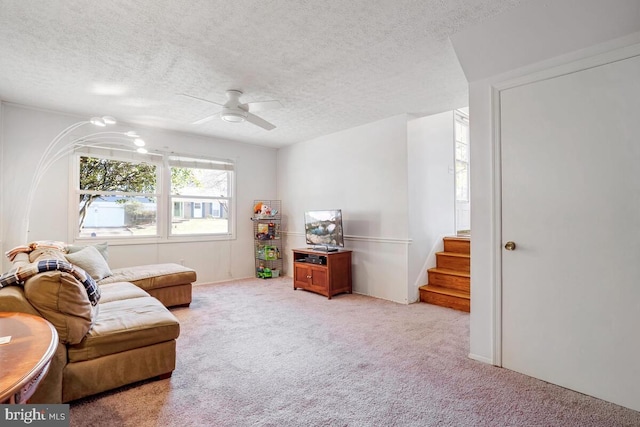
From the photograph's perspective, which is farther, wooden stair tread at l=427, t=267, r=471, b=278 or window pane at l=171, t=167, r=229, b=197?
window pane at l=171, t=167, r=229, b=197

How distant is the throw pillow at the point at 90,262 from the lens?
338 cm

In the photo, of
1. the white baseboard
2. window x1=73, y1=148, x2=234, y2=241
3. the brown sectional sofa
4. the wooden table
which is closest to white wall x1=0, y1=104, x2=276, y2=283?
window x1=73, y1=148, x2=234, y2=241

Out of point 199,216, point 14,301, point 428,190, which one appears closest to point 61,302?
point 14,301

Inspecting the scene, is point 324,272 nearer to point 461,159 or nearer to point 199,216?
point 199,216

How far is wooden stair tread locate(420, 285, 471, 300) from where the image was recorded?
3.91m

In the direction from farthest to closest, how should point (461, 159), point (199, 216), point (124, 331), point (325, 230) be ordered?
point (199, 216) → point (461, 159) → point (325, 230) → point (124, 331)

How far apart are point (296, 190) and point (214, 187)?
58.1 inches

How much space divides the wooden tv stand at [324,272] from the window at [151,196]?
1.71 metres

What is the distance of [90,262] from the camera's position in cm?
349

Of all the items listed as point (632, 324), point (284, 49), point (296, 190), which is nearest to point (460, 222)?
point (296, 190)

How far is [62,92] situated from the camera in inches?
137

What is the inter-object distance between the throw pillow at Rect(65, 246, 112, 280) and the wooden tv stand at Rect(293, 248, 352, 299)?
2.49 meters

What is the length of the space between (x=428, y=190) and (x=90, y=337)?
4102mm

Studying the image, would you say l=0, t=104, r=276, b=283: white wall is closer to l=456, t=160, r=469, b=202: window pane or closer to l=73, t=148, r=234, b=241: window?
l=73, t=148, r=234, b=241: window
